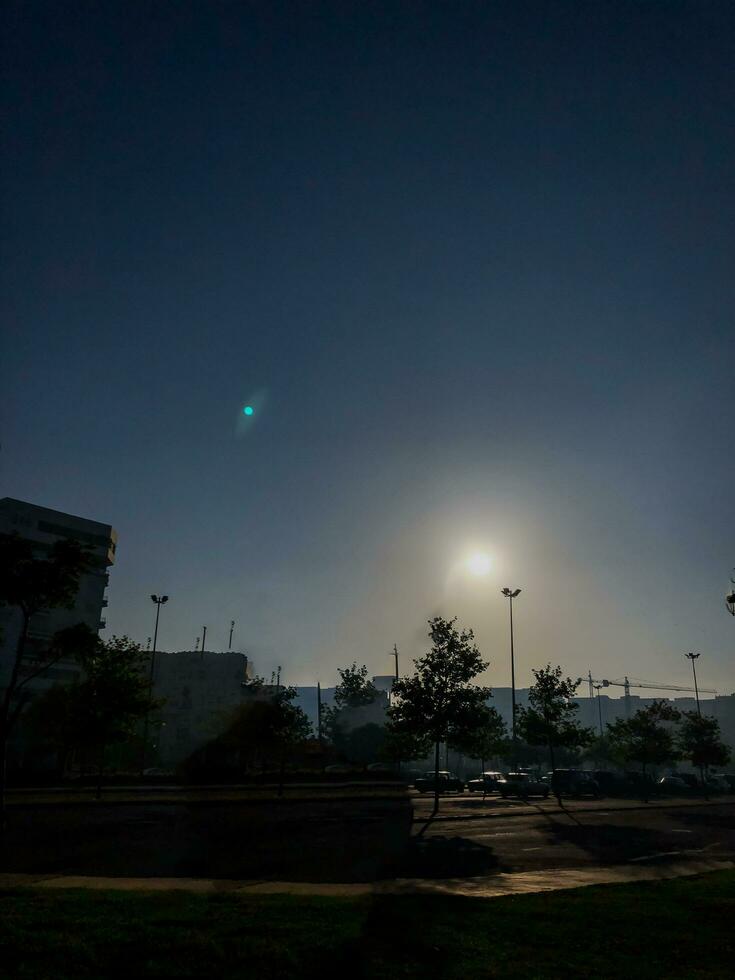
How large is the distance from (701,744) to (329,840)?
44562 mm

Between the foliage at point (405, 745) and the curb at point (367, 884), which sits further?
the foliage at point (405, 745)

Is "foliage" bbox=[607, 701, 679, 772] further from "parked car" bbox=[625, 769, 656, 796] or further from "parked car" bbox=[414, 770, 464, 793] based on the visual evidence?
"parked car" bbox=[414, 770, 464, 793]

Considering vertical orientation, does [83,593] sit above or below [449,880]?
above

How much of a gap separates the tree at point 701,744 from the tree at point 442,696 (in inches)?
1129

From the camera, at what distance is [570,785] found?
4809 centimetres

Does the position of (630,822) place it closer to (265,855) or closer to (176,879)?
(265,855)

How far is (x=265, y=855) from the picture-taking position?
15.8 m

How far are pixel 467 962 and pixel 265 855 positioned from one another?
977cm

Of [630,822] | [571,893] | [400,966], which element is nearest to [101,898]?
[400,966]

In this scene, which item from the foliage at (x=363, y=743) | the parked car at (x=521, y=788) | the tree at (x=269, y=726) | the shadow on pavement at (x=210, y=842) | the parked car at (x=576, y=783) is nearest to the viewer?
the shadow on pavement at (x=210, y=842)

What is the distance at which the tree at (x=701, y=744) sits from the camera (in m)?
52.4

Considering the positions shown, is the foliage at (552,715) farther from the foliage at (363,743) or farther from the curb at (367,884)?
the foliage at (363,743)

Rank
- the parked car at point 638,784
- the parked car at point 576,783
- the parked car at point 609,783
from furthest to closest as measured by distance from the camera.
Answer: the parked car at point 609,783 → the parked car at point 638,784 → the parked car at point 576,783

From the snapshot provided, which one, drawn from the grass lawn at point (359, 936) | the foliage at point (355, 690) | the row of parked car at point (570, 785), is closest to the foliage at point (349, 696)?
Answer: the foliage at point (355, 690)
